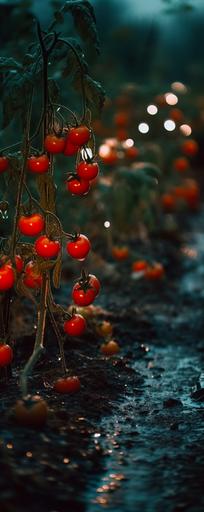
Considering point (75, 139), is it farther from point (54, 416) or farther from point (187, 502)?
point (187, 502)

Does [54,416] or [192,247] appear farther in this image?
[192,247]

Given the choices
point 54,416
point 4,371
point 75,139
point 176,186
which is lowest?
point 54,416

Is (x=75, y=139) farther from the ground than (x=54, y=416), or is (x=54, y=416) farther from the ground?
(x=75, y=139)

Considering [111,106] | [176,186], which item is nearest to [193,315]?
[176,186]

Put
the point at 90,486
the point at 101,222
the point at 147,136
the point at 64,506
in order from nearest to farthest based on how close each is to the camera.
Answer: the point at 64,506, the point at 90,486, the point at 101,222, the point at 147,136

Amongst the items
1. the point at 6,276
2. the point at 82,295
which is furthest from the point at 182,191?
the point at 6,276

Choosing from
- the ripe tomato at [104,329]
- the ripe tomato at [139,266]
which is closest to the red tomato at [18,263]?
the ripe tomato at [104,329]

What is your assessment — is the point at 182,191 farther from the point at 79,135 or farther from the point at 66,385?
the point at 79,135

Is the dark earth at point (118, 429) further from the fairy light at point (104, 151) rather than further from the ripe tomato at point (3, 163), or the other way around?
the fairy light at point (104, 151)
